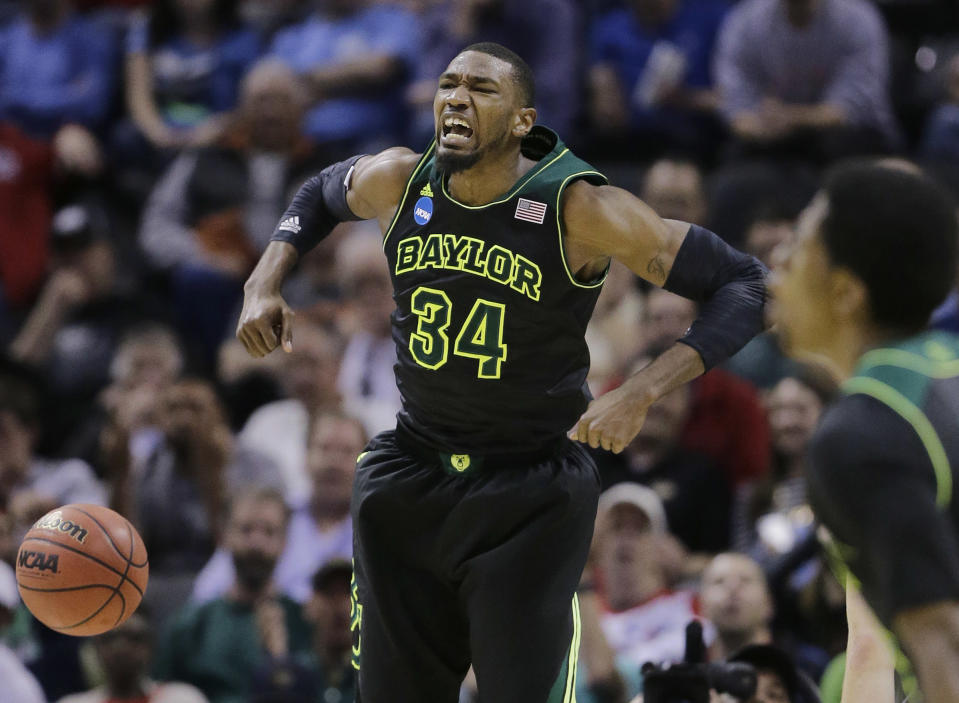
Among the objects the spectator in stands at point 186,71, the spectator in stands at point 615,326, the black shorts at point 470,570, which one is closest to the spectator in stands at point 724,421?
the spectator in stands at point 615,326

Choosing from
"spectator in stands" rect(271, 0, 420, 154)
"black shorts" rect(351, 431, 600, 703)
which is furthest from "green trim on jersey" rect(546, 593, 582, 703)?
"spectator in stands" rect(271, 0, 420, 154)

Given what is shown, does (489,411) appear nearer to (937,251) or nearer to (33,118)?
(937,251)

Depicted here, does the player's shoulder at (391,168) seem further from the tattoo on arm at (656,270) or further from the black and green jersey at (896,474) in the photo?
the black and green jersey at (896,474)

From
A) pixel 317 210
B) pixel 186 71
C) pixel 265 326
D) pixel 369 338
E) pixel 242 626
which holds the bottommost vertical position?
pixel 242 626

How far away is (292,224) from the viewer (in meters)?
5.43

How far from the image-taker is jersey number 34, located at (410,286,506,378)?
475 cm

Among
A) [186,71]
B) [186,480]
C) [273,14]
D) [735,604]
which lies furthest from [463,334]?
[273,14]

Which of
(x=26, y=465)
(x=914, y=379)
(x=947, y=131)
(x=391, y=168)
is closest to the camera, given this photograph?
(x=914, y=379)

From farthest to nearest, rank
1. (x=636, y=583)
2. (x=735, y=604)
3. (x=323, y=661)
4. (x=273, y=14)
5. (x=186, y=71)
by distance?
(x=273, y=14), (x=186, y=71), (x=636, y=583), (x=323, y=661), (x=735, y=604)

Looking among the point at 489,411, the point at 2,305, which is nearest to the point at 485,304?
the point at 489,411

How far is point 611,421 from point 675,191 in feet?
16.5

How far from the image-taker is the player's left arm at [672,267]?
4.70m

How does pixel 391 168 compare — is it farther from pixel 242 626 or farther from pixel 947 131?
pixel 947 131

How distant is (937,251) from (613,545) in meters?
4.81
